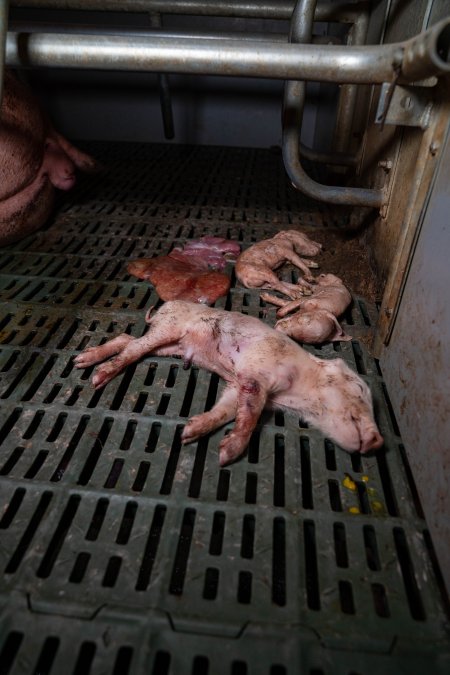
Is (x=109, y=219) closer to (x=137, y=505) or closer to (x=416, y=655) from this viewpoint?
(x=137, y=505)

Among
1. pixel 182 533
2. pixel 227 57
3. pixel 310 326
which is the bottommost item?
pixel 182 533

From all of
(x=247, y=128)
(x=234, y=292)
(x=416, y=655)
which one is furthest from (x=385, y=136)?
(x=247, y=128)

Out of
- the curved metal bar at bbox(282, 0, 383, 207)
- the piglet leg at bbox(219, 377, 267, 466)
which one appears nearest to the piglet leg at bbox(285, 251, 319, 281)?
the curved metal bar at bbox(282, 0, 383, 207)

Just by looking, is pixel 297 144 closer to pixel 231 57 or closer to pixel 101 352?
pixel 231 57

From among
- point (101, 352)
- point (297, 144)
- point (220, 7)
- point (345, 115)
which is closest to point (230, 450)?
point (101, 352)

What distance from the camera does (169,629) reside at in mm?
1115

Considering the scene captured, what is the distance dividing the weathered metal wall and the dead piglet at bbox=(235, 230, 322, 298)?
75 centimetres

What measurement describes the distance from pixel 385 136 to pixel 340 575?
209cm

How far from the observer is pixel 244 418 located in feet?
5.10

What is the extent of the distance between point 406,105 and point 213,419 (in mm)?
1307

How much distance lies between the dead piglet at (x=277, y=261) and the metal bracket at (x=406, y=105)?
94 centimetres

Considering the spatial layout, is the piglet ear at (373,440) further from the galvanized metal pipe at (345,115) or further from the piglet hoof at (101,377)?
the galvanized metal pipe at (345,115)

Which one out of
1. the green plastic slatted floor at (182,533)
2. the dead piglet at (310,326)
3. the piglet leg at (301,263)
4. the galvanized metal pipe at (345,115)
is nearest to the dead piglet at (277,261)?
the piglet leg at (301,263)

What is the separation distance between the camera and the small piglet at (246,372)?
61.6 inches
